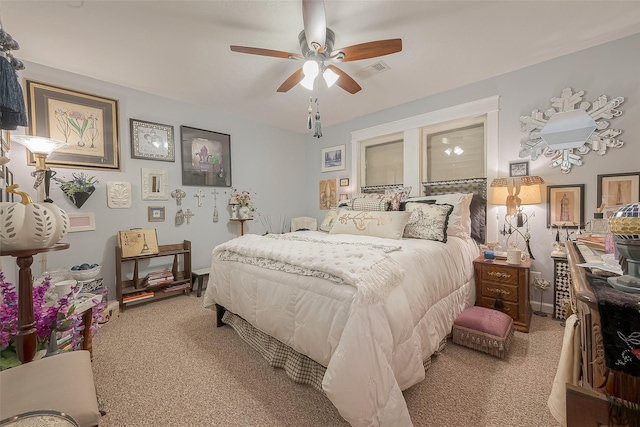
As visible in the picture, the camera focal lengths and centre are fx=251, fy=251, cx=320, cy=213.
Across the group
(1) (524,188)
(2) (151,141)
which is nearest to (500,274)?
(1) (524,188)

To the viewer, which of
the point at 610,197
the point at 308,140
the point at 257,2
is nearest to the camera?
the point at 257,2

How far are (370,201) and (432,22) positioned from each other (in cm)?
173

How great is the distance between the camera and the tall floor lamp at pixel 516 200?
238 centimetres

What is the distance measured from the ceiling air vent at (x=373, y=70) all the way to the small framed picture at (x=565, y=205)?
2.04 meters

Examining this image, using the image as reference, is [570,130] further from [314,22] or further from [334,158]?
[334,158]

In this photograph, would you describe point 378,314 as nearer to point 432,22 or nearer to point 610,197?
point 432,22

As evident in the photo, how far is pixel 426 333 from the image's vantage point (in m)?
1.62

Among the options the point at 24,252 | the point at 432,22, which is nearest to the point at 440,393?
the point at 24,252

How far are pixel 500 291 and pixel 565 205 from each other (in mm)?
1062

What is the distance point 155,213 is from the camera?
3.21 meters

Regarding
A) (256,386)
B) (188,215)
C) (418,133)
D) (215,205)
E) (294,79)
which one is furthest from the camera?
(215,205)

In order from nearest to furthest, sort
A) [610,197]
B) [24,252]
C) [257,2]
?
[24,252]
[257,2]
[610,197]

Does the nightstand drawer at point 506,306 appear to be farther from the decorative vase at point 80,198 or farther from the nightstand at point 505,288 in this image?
the decorative vase at point 80,198

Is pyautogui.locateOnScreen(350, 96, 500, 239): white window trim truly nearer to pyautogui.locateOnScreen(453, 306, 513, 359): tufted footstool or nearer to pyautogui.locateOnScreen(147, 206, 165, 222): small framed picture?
pyautogui.locateOnScreen(453, 306, 513, 359): tufted footstool
